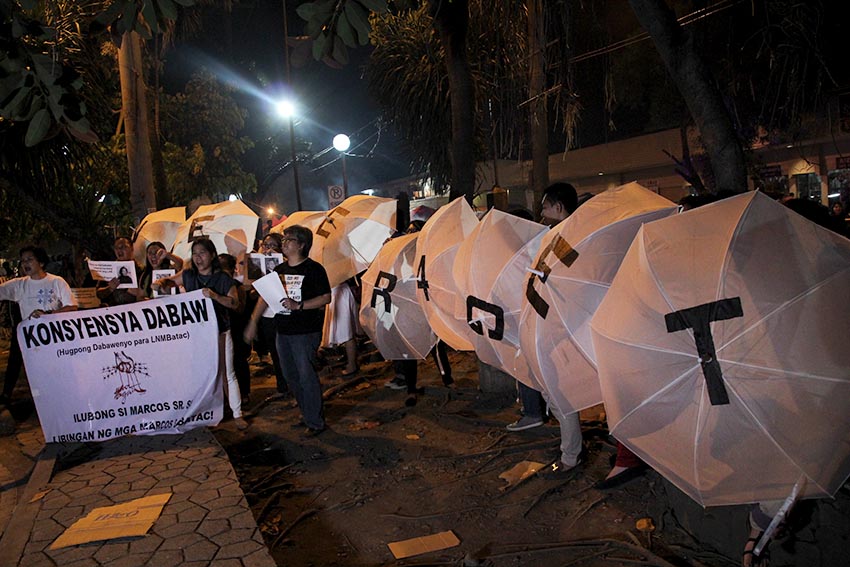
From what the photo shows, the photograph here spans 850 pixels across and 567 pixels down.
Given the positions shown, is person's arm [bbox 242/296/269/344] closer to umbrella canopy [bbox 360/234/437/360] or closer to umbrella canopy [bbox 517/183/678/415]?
umbrella canopy [bbox 360/234/437/360]

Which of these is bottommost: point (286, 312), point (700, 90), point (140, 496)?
point (140, 496)

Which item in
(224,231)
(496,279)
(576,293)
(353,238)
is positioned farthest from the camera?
(224,231)

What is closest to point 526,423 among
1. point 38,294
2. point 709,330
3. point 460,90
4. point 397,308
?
point 397,308

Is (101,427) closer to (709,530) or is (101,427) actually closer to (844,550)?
(709,530)

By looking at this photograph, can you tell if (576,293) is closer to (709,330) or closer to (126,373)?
(709,330)

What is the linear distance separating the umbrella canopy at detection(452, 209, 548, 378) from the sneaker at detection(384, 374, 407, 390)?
2967 millimetres

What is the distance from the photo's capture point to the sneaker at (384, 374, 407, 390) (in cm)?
814

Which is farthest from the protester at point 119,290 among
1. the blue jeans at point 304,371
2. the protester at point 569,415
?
the protester at point 569,415

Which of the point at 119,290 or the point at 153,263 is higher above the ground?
the point at 153,263

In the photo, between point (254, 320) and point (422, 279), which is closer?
point (422, 279)

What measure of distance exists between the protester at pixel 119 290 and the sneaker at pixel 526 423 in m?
4.74

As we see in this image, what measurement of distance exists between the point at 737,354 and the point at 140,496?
14.1ft

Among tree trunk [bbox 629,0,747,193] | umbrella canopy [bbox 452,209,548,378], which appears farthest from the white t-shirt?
tree trunk [bbox 629,0,747,193]

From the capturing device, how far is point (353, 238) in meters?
8.58
